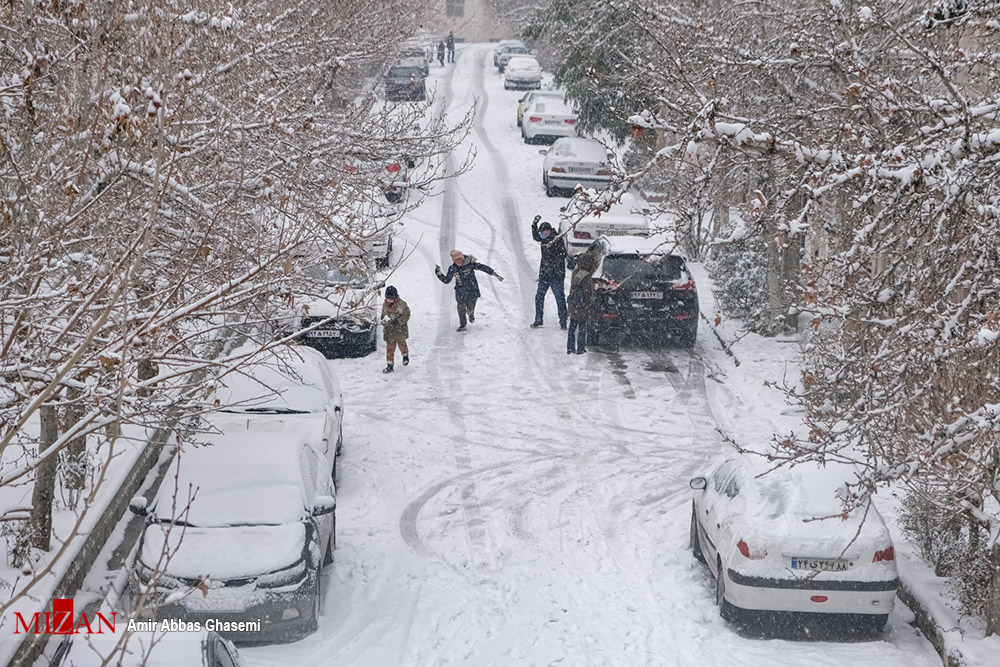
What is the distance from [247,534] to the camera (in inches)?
366

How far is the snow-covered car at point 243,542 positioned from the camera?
883 centimetres

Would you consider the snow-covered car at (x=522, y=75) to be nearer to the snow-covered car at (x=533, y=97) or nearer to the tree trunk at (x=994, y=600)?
→ the snow-covered car at (x=533, y=97)

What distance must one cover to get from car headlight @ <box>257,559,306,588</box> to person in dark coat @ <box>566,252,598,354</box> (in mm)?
9014

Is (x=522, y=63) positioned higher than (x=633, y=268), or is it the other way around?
(x=633, y=268)

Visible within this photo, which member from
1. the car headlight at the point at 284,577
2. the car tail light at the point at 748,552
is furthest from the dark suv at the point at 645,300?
the car headlight at the point at 284,577

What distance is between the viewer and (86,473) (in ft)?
37.6

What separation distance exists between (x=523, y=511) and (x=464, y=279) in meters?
7.40

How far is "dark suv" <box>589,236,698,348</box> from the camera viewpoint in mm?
17422

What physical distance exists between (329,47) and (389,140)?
478 cm

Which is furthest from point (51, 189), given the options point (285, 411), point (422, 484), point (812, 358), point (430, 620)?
point (812, 358)

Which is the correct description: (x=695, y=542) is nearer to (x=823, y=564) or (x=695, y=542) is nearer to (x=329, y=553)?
(x=823, y=564)

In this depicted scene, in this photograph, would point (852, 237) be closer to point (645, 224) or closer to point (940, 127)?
point (940, 127)

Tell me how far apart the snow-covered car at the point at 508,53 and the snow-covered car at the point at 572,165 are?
81.1 feet

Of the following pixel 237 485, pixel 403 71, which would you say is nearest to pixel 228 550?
pixel 237 485
